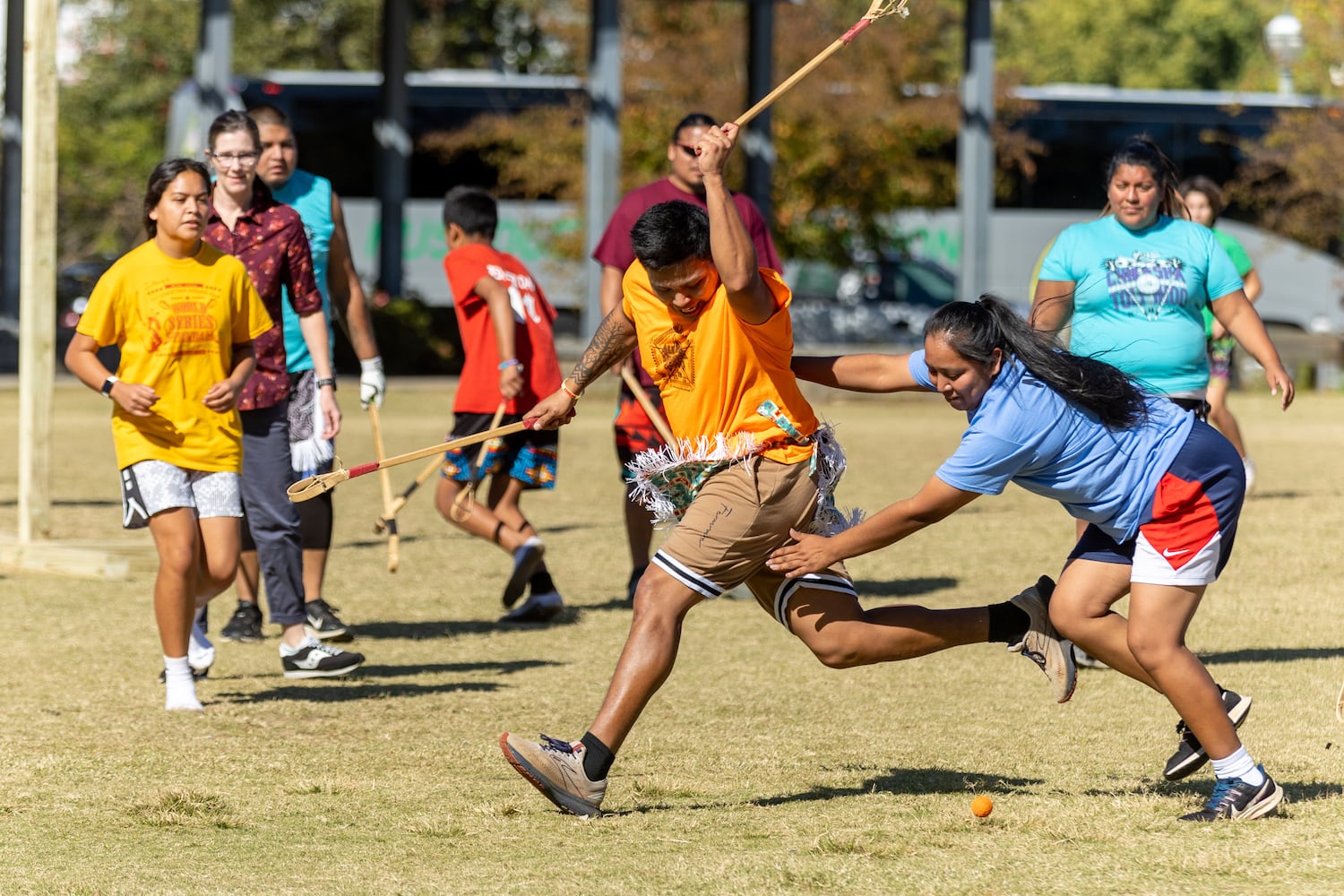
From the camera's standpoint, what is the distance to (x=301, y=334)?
7531 millimetres

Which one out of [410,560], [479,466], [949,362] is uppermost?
[949,362]

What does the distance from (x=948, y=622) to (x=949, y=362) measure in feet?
Result: 2.77

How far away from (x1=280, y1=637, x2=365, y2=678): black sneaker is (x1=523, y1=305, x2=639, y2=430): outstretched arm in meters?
1.85

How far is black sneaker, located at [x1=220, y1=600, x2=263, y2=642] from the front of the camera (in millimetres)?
7973

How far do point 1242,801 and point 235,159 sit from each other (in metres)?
4.12

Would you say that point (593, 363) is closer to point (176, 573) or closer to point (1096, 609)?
point (1096, 609)

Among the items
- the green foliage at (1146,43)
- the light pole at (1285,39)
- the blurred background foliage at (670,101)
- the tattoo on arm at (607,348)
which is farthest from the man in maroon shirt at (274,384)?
the green foliage at (1146,43)

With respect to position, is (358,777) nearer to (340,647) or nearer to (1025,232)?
(340,647)

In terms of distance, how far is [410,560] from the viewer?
33.9 ft

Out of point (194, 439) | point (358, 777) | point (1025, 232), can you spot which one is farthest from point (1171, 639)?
point (1025, 232)

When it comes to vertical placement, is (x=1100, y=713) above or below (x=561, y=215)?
below

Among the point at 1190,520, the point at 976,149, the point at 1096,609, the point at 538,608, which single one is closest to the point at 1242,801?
the point at 1096,609

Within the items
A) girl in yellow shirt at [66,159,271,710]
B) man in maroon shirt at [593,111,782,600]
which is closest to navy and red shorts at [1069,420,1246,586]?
girl in yellow shirt at [66,159,271,710]

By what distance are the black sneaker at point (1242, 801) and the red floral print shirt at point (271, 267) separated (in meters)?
3.72
